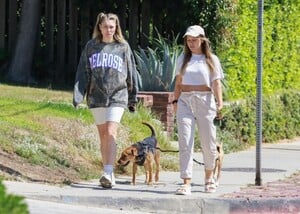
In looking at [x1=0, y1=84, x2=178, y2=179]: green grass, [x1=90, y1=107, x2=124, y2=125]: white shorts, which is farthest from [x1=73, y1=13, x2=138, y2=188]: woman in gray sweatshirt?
[x1=0, y1=84, x2=178, y2=179]: green grass

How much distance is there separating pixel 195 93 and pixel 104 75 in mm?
1017

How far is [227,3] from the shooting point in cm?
1833

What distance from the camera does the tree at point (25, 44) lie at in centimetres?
2008

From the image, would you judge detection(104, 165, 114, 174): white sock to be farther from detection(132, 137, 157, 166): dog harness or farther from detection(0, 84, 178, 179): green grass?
detection(0, 84, 178, 179): green grass

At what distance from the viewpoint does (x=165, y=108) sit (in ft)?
52.6

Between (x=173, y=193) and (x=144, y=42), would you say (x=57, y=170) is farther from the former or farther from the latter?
(x=144, y=42)

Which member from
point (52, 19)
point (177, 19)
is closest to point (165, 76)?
point (177, 19)

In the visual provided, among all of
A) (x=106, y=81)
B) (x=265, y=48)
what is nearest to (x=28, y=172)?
(x=106, y=81)

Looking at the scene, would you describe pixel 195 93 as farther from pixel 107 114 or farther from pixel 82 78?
pixel 82 78

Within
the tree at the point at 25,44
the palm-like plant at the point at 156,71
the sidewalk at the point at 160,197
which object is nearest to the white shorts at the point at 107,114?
the sidewalk at the point at 160,197

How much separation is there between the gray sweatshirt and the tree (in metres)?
9.03

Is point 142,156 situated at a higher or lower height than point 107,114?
lower

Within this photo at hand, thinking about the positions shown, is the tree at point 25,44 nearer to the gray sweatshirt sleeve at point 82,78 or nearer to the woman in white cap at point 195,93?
the gray sweatshirt sleeve at point 82,78

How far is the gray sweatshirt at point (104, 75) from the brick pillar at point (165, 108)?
4.82 meters
